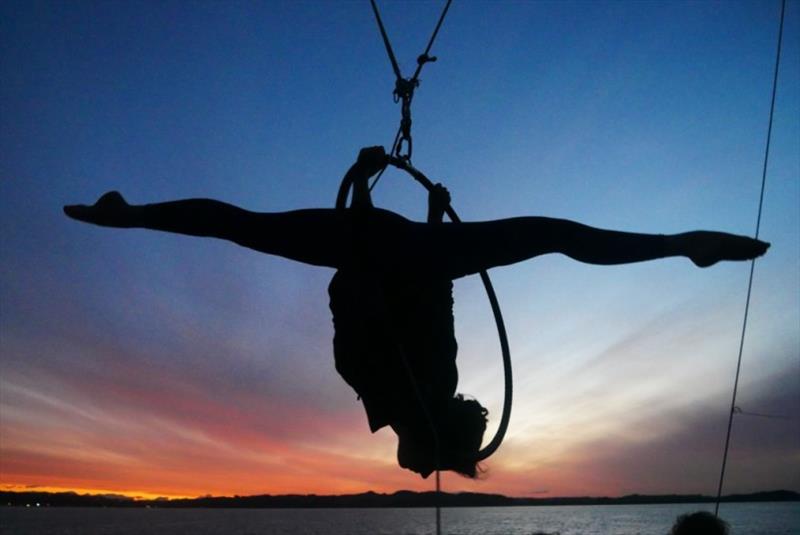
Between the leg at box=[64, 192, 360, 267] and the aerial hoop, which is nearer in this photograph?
the leg at box=[64, 192, 360, 267]

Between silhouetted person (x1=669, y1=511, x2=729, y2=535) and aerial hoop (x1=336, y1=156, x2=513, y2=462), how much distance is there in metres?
1.67

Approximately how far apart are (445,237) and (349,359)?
37.0 inches

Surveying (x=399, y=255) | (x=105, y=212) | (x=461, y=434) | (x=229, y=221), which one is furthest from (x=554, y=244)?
(x=105, y=212)

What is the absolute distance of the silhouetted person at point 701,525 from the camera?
14.6 feet

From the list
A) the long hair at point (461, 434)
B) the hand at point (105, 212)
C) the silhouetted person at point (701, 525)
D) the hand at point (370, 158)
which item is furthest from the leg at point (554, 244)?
the silhouetted person at point (701, 525)

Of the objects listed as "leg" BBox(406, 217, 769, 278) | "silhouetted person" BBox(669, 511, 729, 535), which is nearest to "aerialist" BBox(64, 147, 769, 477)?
"leg" BBox(406, 217, 769, 278)

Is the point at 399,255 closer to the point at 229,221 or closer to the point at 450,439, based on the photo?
the point at 229,221

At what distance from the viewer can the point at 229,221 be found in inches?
139

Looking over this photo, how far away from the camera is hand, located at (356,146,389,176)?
148 inches

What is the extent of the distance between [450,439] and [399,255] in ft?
4.02

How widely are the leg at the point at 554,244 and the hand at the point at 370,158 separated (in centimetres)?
51

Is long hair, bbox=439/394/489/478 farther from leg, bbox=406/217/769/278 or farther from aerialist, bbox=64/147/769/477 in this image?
leg, bbox=406/217/769/278

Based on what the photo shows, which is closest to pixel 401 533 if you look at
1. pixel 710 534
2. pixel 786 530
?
pixel 786 530

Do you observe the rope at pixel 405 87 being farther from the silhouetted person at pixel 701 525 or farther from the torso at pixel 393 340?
the silhouetted person at pixel 701 525
